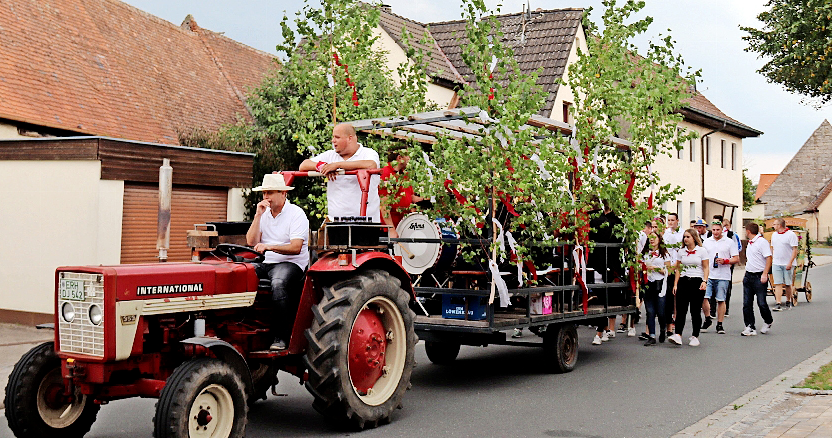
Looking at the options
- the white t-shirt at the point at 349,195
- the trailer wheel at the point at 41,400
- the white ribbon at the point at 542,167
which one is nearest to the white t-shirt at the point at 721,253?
the white ribbon at the point at 542,167

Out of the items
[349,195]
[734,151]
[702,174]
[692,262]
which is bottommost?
[692,262]

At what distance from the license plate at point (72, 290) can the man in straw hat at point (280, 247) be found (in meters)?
1.47

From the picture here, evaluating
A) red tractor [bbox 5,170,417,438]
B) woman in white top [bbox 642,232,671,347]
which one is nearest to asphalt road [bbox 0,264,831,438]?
woman in white top [bbox 642,232,671,347]

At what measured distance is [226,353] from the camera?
19.9 feet

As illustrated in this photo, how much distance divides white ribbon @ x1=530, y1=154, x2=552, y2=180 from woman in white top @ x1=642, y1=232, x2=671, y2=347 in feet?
12.1

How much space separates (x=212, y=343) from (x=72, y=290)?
3.21 ft

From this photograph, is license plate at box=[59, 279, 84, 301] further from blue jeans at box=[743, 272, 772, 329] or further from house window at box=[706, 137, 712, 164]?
house window at box=[706, 137, 712, 164]

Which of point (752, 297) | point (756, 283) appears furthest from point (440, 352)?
point (756, 283)

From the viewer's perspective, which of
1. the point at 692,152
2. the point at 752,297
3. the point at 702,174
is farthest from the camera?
the point at 702,174

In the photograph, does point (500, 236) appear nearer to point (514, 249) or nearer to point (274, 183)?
point (514, 249)

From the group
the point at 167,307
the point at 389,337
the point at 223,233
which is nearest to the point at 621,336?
the point at 389,337

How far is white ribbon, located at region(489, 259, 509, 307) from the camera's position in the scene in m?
8.76

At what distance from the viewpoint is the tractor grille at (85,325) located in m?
5.71

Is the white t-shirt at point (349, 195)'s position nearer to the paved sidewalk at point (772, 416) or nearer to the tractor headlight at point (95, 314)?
the tractor headlight at point (95, 314)
